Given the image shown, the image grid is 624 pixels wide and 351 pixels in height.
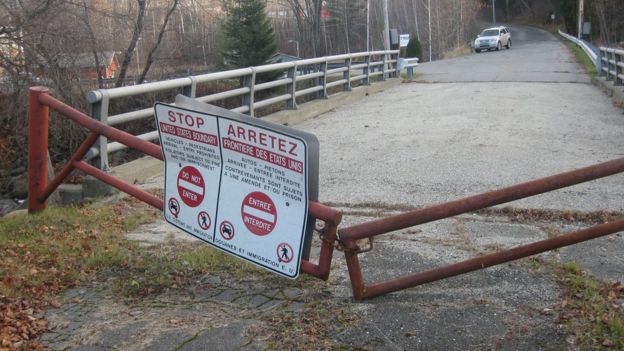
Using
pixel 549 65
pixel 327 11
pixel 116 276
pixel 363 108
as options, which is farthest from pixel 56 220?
pixel 327 11

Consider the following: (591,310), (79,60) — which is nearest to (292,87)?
(79,60)

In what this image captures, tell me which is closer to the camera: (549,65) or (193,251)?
(193,251)

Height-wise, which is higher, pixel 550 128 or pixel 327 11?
pixel 327 11

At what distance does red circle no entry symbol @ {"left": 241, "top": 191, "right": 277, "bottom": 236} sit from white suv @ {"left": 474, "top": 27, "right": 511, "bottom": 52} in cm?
5135

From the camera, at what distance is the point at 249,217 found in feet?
13.3

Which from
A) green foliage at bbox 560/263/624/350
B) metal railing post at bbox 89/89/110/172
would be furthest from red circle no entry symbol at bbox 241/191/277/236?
metal railing post at bbox 89/89/110/172

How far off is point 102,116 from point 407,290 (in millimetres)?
4067

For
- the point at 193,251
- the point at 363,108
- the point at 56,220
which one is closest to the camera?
the point at 193,251

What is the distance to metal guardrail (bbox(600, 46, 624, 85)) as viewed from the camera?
1733 centimetres

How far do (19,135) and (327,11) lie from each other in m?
62.3

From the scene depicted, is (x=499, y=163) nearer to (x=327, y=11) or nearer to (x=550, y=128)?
(x=550, y=128)

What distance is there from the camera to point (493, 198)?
3.57 metres

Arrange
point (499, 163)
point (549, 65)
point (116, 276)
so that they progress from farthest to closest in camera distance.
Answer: point (549, 65) → point (499, 163) → point (116, 276)

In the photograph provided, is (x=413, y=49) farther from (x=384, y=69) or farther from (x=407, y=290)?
(x=407, y=290)
